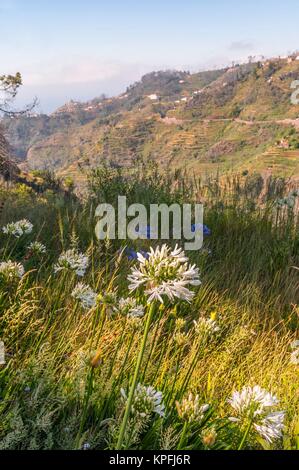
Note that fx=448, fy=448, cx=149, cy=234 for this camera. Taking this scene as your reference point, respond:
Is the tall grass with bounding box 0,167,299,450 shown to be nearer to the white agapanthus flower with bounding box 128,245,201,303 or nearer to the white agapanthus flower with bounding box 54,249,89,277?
the white agapanthus flower with bounding box 54,249,89,277

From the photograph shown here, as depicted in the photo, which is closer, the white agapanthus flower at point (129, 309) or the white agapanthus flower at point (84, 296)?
the white agapanthus flower at point (129, 309)

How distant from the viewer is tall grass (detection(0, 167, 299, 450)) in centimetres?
164

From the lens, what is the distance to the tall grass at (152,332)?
164 cm

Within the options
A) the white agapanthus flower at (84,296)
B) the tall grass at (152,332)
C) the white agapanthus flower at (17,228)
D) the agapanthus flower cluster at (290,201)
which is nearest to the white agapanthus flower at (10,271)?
the tall grass at (152,332)

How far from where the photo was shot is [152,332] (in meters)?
2.31

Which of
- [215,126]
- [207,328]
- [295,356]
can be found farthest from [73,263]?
[215,126]

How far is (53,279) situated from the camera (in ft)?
9.95

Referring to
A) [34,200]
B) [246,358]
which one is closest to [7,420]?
[246,358]

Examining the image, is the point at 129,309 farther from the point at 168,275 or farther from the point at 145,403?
the point at 168,275

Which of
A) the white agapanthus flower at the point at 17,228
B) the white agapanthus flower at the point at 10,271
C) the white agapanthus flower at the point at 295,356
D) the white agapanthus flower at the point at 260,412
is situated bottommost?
the white agapanthus flower at the point at 295,356

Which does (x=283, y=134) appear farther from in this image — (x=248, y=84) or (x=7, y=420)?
(x=7, y=420)

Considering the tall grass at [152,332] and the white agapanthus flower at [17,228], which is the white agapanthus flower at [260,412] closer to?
the tall grass at [152,332]

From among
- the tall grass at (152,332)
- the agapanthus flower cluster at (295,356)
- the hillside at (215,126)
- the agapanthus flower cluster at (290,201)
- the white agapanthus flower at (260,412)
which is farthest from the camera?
the hillside at (215,126)

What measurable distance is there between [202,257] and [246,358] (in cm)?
142
